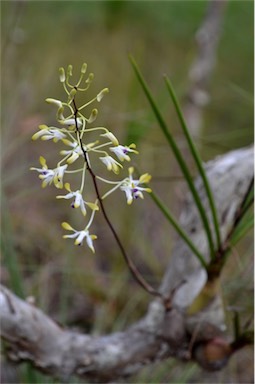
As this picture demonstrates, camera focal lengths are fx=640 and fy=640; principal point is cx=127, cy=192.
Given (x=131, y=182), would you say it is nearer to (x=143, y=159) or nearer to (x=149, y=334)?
(x=149, y=334)

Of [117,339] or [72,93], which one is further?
[117,339]

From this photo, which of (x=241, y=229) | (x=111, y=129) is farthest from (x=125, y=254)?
(x=111, y=129)

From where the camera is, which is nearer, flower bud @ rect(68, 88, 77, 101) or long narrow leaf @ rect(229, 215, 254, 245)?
flower bud @ rect(68, 88, 77, 101)

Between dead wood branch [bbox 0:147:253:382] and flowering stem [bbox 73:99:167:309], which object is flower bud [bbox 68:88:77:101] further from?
dead wood branch [bbox 0:147:253:382]

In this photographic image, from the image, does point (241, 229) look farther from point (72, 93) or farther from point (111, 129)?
point (111, 129)

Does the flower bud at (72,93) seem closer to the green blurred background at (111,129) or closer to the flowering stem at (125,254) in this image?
the flowering stem at (125,254)

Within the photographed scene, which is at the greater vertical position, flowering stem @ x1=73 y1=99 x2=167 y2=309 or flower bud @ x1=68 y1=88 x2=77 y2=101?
flower bud @ x1=68 y1=88 x2=77 y2=101

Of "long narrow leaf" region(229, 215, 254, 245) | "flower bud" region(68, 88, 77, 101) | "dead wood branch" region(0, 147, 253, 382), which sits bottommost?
"dead wood branch" region(0, 147, 253, 382)

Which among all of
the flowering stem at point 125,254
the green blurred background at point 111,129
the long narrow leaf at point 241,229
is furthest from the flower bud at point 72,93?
the green blurred background at point 111,129

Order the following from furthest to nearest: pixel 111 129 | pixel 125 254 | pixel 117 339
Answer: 1. pixel 111 129
2. pixel 117 339
3. pixel 125 254

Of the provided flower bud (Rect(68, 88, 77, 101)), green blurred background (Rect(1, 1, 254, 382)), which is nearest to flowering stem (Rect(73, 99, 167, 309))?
flower bud (Rect(68, 88, 77, 101))
